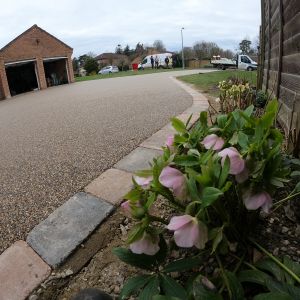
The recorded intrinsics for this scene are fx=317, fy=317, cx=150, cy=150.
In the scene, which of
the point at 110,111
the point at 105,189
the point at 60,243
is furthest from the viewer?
the point at 110,111

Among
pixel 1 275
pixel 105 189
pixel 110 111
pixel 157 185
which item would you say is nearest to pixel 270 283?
pixel 157 185

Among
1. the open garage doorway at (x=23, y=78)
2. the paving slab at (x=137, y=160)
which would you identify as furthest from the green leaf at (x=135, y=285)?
the open garage doorway at (x=23, y=78)

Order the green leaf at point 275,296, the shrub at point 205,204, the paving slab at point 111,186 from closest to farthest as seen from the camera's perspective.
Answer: the green leaf at point 275,296, the shrub at point 205,204, the paving slab at point 111,186

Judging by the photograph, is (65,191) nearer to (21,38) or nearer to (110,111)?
(110,111)

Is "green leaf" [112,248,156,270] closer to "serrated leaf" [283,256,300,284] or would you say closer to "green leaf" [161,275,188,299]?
"green leaf" [161,275,188,299]

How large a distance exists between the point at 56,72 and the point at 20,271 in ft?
84.6

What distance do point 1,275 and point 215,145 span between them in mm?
1350

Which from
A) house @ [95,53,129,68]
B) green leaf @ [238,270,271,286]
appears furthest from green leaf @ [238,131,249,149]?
house @ [95,53,129,68]

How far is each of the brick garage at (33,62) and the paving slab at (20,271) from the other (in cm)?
1820

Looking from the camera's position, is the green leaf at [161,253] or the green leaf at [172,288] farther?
the green leaf at [161,253]

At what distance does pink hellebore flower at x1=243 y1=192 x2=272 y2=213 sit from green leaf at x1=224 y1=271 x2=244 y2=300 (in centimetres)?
26

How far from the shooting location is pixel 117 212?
224 cm

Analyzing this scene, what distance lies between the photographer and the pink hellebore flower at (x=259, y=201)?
1.19 m

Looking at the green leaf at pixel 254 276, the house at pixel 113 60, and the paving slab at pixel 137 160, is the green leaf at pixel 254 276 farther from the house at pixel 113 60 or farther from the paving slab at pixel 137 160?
the house at pixel 113 60
